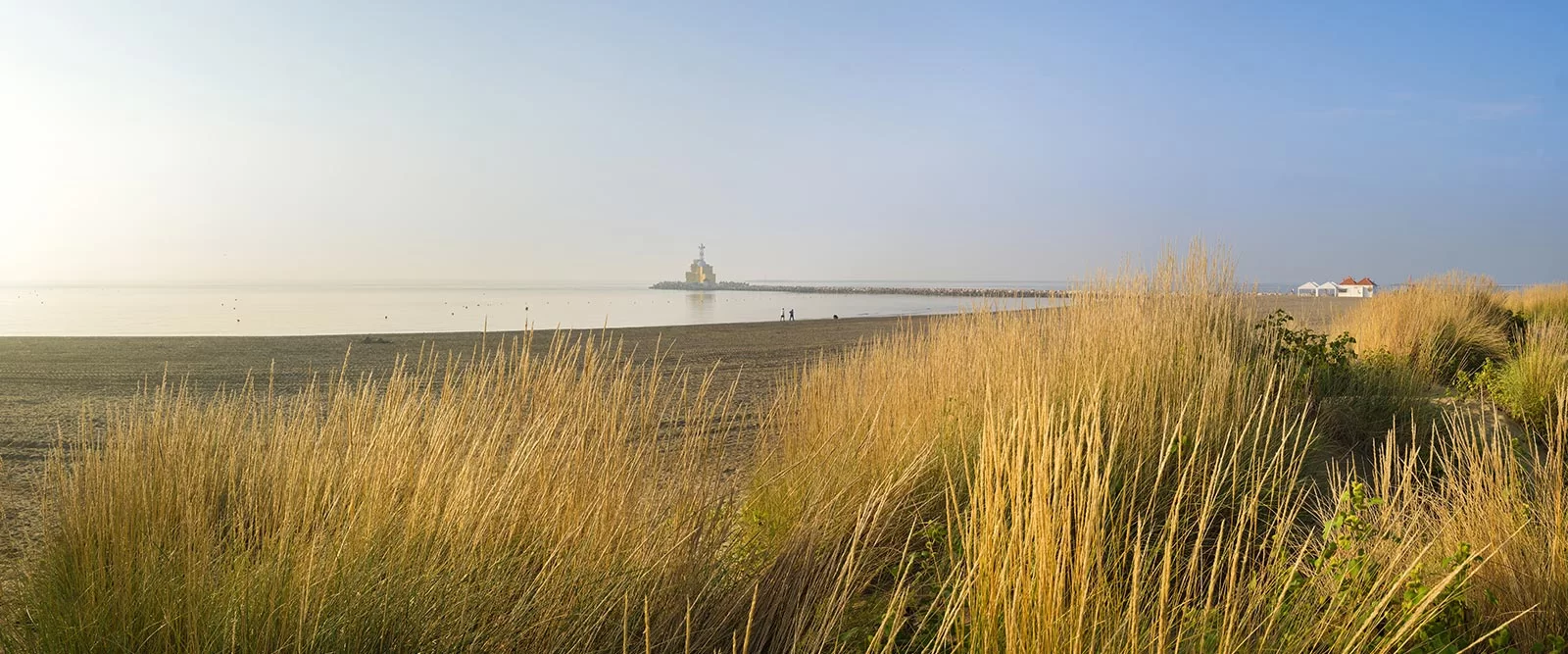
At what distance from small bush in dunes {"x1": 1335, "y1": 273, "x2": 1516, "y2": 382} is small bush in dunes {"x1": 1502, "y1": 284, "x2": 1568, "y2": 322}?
294 centimetres

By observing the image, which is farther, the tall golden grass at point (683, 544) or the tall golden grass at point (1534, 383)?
the tall golden grass at point (1534, 383)

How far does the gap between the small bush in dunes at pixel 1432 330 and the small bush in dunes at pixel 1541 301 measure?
2.94 metres

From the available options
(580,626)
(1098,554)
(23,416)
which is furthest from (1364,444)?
(23,416)

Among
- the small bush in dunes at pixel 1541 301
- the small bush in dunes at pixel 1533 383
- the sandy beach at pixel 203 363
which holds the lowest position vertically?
the sandy beach at pixel 203 363

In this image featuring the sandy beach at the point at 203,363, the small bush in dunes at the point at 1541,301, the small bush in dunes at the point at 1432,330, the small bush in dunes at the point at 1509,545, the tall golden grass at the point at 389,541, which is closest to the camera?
the tall golden grass at the point at 389,541

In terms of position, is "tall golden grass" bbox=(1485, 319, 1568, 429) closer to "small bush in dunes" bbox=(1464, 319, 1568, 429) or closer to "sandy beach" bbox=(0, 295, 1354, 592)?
"small bush in dunes" bbox=(1464, 319, 1568, 429)

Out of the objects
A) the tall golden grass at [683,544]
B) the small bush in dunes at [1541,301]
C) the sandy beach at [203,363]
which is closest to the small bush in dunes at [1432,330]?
the sandy beach at [203,363]

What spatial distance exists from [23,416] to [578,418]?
735 cm

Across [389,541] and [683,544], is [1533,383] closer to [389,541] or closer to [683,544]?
[683,544]

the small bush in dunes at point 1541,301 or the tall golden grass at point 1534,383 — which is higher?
the small bush in dunes at point 1541,301

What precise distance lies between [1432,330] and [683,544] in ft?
31.4

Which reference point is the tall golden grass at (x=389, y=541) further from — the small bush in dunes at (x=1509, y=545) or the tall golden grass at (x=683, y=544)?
the small bush in dunes at (x=1509, y=545)

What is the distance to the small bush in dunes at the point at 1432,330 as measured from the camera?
8539 millimetres

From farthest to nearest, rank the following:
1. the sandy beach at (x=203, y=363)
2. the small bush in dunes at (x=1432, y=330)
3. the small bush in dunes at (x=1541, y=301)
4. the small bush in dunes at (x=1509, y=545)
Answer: the small bush in dunes at (x=1541, y=301) < the small bush in dunes at (x=1432, y=330) < the sandy beach at (x=203, y=363) < the small bush in dunes at (x=1509, y=545)
